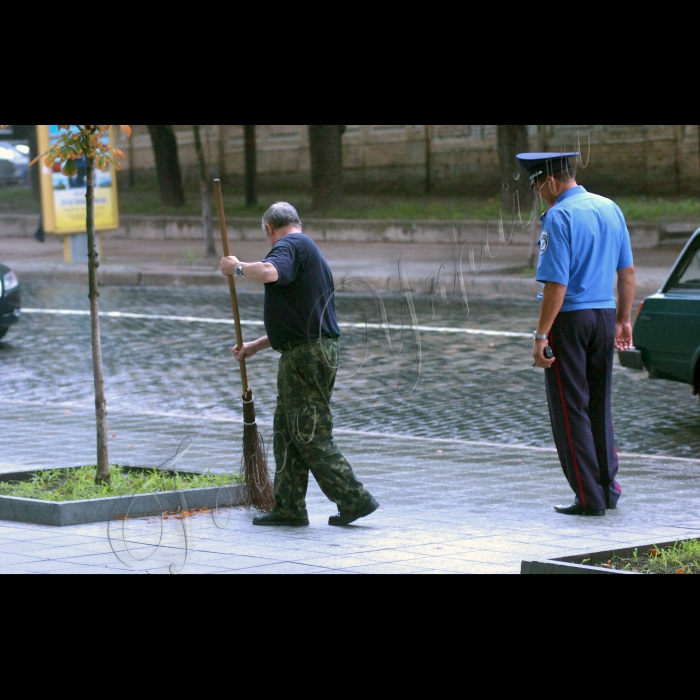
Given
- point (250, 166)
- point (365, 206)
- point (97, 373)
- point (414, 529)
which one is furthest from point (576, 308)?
point (365, 206)

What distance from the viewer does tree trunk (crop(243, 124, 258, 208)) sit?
30.8 metres

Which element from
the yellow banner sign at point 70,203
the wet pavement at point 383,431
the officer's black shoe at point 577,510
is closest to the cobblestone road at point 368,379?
the wet pavement at point 383,431

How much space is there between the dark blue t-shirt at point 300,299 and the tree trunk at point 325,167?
79.1 feet

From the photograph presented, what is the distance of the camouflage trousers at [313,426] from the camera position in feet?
24.0

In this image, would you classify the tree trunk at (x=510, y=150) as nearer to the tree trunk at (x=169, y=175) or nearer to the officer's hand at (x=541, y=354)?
the tree trunk at (x=169, y=175)

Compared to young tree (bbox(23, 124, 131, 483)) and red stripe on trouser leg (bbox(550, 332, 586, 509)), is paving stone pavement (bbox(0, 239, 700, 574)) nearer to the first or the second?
red stripe on trouser leg (bbox(550, 332, 586, 509))

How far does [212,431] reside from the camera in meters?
10.8

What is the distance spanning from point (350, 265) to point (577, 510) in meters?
16.1

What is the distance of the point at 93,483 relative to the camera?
26.4 feet

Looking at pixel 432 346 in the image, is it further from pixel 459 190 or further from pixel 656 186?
pixel 459 190

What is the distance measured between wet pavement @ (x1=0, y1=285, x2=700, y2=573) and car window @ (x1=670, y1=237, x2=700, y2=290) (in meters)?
1.08

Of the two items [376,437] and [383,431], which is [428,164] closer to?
[383,431]

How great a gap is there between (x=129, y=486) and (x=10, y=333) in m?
9.47
